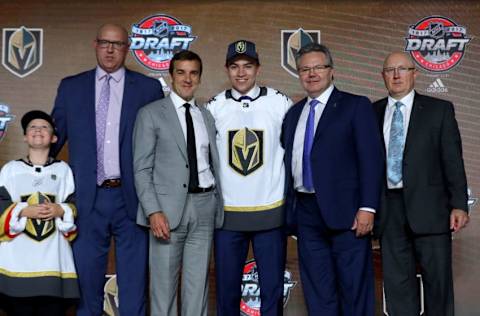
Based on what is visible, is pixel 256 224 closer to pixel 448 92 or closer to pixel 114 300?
pixel 114 300

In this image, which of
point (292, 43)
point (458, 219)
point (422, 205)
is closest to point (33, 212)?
point (422, 205)

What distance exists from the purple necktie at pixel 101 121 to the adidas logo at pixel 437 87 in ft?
7.03

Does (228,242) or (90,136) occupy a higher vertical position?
(90,136)

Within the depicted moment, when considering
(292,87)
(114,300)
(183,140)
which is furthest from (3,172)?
(292,87)

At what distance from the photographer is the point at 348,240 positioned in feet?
8.98

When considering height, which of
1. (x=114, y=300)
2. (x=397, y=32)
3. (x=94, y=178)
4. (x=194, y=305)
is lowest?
(x=114, y=300)

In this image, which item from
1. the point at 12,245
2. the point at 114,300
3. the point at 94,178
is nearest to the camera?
the point at 12,245

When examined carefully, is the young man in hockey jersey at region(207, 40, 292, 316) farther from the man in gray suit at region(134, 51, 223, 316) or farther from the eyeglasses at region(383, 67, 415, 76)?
the eyeglasses at region(383, 67, 415, 76)

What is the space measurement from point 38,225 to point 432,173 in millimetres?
1854

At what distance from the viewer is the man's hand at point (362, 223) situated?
106 inches

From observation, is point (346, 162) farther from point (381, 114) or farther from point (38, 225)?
point (38, 225)

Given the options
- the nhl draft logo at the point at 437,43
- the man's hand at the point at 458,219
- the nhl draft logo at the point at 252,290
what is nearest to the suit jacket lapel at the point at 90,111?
the nhl draft logo at the point at 252,290

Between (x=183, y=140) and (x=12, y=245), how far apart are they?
2.94 feet

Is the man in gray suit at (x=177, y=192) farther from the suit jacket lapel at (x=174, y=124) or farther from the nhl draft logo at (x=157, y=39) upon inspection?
the nhl draft logo at (x=157, y=39)
